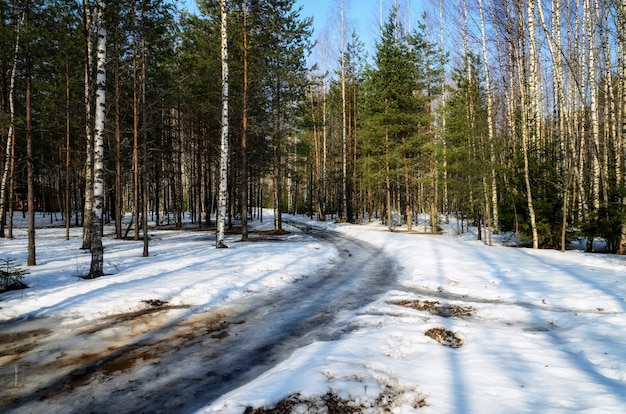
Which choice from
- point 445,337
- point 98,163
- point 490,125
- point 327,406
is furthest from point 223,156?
point 490,125

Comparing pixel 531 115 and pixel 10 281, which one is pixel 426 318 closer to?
pixel 10 281

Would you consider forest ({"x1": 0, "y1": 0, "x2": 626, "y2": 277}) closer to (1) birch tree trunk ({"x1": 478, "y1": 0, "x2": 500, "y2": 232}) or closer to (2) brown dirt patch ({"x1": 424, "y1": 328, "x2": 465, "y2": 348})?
(1) birch tree trunk ({"x1": 478, "y1": 0, "x2": 500, "y2": 232})

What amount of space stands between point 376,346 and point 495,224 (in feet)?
59.3

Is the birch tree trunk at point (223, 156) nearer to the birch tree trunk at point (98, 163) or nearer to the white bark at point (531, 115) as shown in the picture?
the birch tree trunk at point (98, 163)

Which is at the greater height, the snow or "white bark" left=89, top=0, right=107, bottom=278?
"white bark" left=89, top=0, right=107, bottom=278

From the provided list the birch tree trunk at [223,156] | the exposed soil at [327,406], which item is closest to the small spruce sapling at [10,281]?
the birch tree trunk at [223,156]

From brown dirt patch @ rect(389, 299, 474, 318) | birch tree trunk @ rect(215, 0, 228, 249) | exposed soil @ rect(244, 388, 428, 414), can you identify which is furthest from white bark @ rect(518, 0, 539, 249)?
exposed soil @ rect(244, 388, 428, 414)

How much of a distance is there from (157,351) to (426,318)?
4.93m

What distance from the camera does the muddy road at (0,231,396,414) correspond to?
4004 millimetres

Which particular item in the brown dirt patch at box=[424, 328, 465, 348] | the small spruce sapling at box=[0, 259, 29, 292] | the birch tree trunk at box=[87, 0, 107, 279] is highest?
the birch tree trunk at box=[87, 0, 107, 279]

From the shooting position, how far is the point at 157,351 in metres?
5.36

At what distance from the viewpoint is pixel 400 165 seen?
88.8ft

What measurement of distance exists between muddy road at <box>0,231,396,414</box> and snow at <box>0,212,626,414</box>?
0.21 m

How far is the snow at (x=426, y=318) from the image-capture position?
3.75 m
